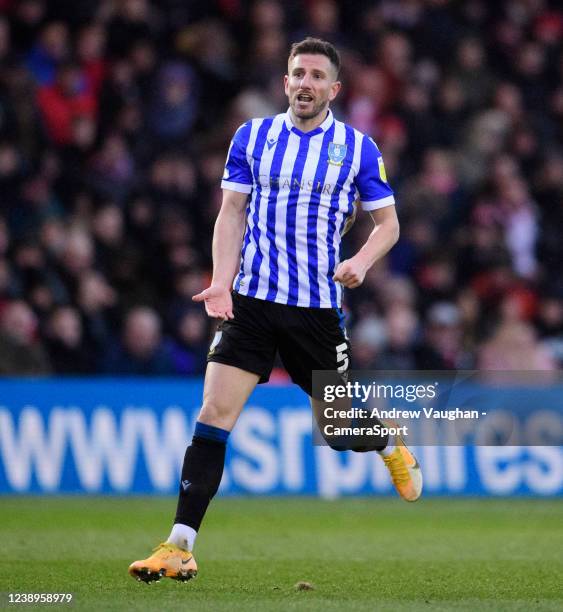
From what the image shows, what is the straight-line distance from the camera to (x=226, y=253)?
646 centimetres

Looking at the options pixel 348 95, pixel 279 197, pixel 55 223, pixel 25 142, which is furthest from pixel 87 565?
pixel 348 95

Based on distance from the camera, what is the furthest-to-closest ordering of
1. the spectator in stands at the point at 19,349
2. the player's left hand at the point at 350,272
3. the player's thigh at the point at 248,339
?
the spectator in stands at the point at 19,349
the player's thigh at the point at 248,339
the player's left hand at the point at 350,272

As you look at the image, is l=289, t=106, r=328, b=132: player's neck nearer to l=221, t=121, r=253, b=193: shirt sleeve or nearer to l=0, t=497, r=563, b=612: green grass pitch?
l=221, t=121, r=253, b=193: shirt sleeve

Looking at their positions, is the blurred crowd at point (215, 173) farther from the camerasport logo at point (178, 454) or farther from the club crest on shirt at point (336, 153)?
the club crest on shirt at point (336, 153)

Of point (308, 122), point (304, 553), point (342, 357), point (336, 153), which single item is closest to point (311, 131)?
point (308, 122)

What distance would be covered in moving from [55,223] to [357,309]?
9.35 feet

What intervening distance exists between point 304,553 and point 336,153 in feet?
8.57

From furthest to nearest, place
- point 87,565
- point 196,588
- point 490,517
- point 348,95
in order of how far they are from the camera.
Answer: point 348,95
point 490,517
point 87,565
point 196,588

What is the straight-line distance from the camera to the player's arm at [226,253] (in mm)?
6312

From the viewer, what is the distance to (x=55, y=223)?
12.4 metres

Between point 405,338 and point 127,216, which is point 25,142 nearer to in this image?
point 127,216

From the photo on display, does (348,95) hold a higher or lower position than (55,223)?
higher

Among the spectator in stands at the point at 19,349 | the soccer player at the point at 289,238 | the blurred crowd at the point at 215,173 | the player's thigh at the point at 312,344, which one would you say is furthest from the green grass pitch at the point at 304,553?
the blurred crowd at the point at 215,173

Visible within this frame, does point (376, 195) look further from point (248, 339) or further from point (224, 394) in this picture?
point (224, 394)
